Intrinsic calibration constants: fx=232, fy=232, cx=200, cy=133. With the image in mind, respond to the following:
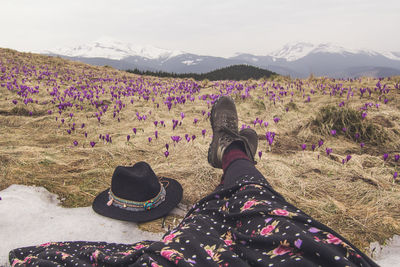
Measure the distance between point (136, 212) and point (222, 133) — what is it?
1.82m

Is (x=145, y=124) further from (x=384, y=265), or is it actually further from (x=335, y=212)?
(x=384, y=265)

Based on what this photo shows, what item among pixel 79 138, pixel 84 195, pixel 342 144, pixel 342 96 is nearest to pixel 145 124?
pixel 79 138

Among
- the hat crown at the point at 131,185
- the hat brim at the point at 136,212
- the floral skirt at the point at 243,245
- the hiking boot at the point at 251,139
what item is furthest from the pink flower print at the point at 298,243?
the hiking boot at the point at 251,139

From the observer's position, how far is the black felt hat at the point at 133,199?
7.57 ft

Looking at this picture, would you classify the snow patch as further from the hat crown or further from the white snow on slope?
the hat crown

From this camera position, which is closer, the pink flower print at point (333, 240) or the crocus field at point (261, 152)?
the pink flower print at point (333, 240)

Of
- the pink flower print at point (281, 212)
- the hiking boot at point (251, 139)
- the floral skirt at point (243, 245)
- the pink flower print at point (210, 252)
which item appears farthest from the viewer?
the hiking boot at point (251, 139)

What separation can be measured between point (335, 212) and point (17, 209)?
3.15 meters

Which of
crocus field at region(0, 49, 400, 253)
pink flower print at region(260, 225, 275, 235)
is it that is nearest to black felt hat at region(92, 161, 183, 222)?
crocus field at region(0, 49, 400, 253)

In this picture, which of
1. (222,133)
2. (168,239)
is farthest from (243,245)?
(222,133)

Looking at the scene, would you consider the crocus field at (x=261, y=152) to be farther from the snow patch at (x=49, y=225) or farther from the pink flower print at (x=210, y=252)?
the pink flower print at (x=210, y=252)

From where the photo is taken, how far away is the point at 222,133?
364cm

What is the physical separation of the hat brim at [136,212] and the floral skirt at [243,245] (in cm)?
56

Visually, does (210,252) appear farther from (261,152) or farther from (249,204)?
(261,152)
